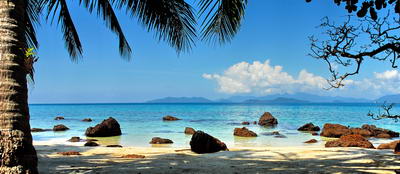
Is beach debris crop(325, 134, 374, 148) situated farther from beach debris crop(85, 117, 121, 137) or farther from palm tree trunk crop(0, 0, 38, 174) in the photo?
beach debris crop(85, 117, 121, 137)

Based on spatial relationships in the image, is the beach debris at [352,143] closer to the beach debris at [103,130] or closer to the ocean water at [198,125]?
the ocean water at [198,125]

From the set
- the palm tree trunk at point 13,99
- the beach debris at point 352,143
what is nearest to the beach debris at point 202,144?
the beach debris at point 352,143

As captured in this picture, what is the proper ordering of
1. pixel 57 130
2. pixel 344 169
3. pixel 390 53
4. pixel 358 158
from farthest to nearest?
pixel 57 130, pixel 358 158, pixel 390 53, pixel 344 169

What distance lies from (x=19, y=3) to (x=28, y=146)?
1.51 m

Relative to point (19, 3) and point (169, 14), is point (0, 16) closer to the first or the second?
point (19, 3)

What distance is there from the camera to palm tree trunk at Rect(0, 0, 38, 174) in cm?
291

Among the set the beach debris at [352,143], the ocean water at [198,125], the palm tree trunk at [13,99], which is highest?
the palm tree trunk at [13,99]

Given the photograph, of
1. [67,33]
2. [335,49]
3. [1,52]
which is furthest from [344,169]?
[67,33]

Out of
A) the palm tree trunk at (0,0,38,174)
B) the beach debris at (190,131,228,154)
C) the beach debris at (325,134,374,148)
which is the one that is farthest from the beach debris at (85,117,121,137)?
the palm tree trunk at (0,0,38,174)

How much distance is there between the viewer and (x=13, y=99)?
2.96m

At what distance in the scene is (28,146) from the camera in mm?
3049

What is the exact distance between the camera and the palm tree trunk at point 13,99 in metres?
2.91

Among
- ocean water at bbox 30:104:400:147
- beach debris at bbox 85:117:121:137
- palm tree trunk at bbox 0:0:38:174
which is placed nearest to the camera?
palm tree trunk at bbox 0:0:38:174

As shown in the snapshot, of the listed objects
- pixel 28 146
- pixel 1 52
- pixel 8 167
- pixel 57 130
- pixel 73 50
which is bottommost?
pixel 57 130
